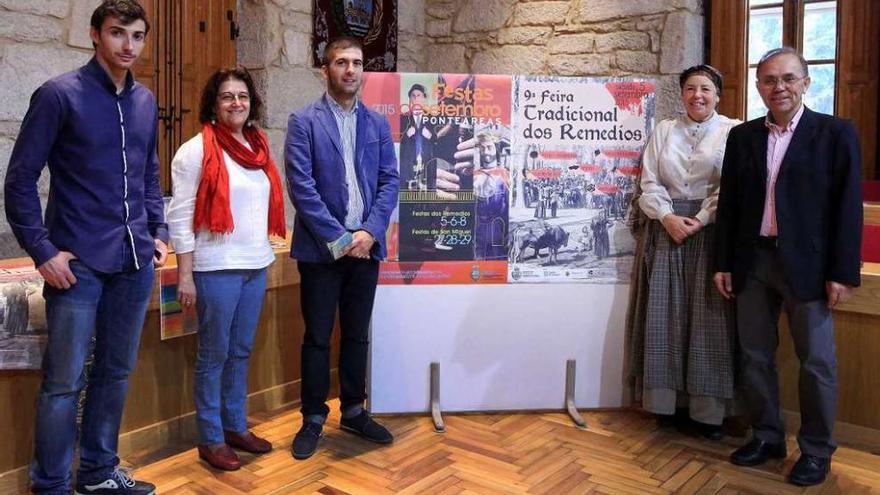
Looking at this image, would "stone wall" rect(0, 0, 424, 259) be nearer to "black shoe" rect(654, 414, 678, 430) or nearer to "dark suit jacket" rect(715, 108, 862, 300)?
"black shoe" rect(654, 414, 678, 430)

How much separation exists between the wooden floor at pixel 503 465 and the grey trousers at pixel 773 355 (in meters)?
0.15

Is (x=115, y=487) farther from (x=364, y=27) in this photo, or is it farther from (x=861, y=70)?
(x=861, y=70)

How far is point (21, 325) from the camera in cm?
238

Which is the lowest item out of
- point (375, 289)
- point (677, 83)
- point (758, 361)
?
point (758, 361)

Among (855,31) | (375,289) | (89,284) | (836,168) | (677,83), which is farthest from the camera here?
(677,83)

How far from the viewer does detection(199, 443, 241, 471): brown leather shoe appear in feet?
8.64

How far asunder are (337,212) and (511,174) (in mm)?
822

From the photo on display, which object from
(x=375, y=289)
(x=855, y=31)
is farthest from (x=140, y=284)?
(x=855, y=31)

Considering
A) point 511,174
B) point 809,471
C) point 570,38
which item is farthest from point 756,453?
point 570,38

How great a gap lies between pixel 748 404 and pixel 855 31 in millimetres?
2163

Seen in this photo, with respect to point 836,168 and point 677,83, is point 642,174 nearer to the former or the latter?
point 836,168

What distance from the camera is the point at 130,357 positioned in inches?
91.6

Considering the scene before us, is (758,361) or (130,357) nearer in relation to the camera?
(130,357)

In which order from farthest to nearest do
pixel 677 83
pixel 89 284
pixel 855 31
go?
pixel 677 83, pixel 855 31, pixel 89 284
